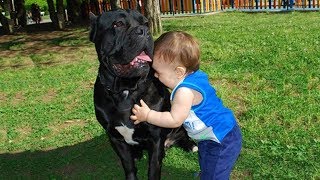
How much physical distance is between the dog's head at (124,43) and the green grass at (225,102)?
1.66 metres

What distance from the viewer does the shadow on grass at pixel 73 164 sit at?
5.15 meters

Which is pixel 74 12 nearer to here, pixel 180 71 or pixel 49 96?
pixel 49 96

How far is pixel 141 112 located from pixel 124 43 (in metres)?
0.67

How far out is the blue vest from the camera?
374 centimetres

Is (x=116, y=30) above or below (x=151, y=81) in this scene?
above

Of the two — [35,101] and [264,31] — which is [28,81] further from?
[264,31]

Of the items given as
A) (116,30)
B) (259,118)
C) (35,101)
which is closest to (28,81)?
(35,101)

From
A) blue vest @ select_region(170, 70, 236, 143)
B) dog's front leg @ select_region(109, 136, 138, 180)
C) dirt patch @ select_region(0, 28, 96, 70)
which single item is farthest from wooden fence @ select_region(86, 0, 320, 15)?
blue vest @ select_region(170, 70, 236, 143)

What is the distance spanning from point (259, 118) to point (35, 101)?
4.45m

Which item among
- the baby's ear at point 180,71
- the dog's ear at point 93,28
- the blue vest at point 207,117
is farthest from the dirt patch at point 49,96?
the baby's ear at point 180,71

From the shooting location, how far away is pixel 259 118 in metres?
6.21

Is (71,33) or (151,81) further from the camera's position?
(71,33)

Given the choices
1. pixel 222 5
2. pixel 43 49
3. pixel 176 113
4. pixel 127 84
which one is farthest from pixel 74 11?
pixel 176 113

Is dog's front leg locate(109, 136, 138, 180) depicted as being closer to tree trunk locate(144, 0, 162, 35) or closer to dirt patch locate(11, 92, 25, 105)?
dirt patch locate(11, 92, 25, 105)
